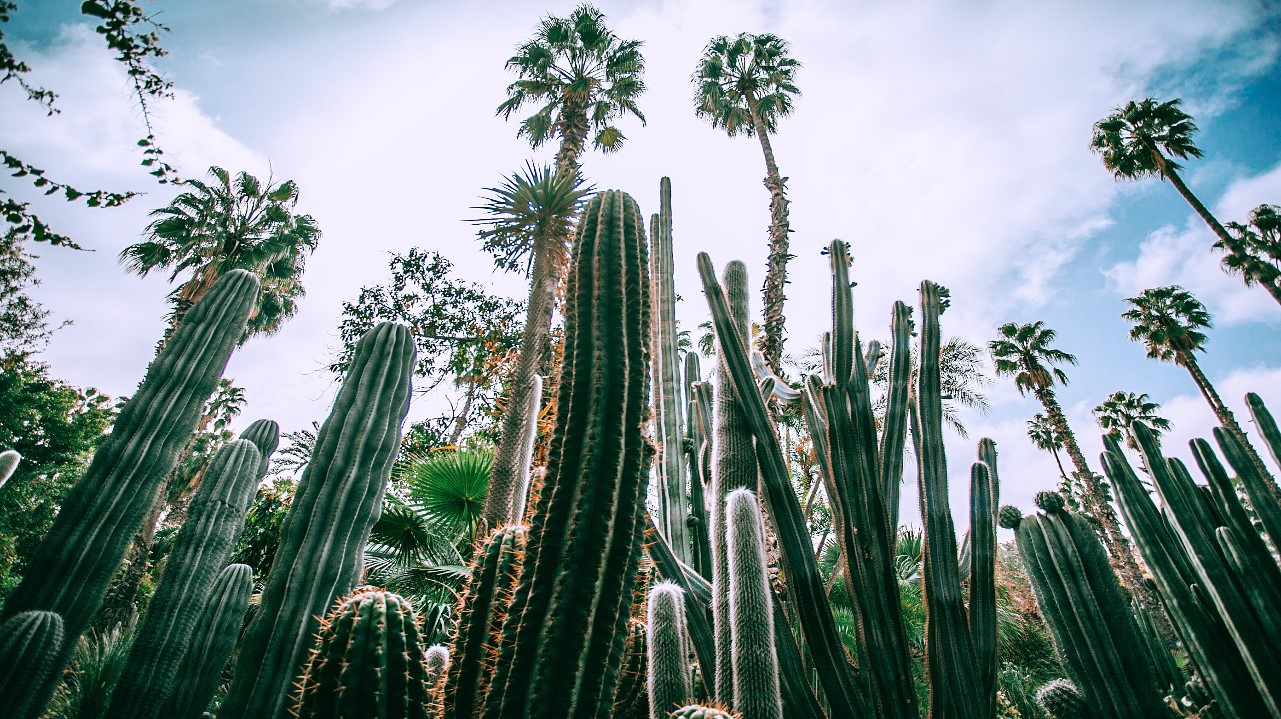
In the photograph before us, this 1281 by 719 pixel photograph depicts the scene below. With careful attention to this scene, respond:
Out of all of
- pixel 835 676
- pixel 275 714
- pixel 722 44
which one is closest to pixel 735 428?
pixel 835 676

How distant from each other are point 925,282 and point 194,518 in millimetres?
7357

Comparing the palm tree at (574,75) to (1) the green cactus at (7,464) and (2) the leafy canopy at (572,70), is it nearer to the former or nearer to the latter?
(2) the leafy canopy at (572,70)

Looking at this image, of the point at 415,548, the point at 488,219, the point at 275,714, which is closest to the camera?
the point at 275,714

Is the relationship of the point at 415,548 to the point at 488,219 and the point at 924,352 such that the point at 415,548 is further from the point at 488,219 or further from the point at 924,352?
the point at 924,352

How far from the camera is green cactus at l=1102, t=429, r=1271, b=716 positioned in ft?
11.9

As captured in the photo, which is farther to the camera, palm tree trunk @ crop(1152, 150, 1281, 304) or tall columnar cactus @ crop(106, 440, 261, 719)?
palm tree trunk @ crop(1152, 150, 1281, 304)

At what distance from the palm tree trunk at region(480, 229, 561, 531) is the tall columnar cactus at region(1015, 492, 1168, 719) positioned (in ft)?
13.3

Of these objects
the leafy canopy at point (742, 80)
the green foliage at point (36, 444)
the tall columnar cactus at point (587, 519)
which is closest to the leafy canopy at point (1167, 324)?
the leafy canopy at point (742, 80)

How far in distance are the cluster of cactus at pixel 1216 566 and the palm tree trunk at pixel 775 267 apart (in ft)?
14.4

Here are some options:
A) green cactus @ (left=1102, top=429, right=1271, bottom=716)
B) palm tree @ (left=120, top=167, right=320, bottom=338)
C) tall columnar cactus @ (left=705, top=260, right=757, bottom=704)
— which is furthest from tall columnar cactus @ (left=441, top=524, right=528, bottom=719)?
palm tree @ (left=120, top=167, right=320, bottom=338)

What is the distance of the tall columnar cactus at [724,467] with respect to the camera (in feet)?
9.05

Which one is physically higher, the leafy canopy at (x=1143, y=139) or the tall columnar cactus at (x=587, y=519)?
the leafy canopy at (x=1143, y=139)

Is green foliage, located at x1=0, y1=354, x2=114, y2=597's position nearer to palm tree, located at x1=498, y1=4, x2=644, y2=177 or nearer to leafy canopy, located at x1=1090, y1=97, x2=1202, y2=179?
palm tree, located at x1=498, y1=4, x2=644, y2=177

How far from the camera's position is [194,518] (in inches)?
221
